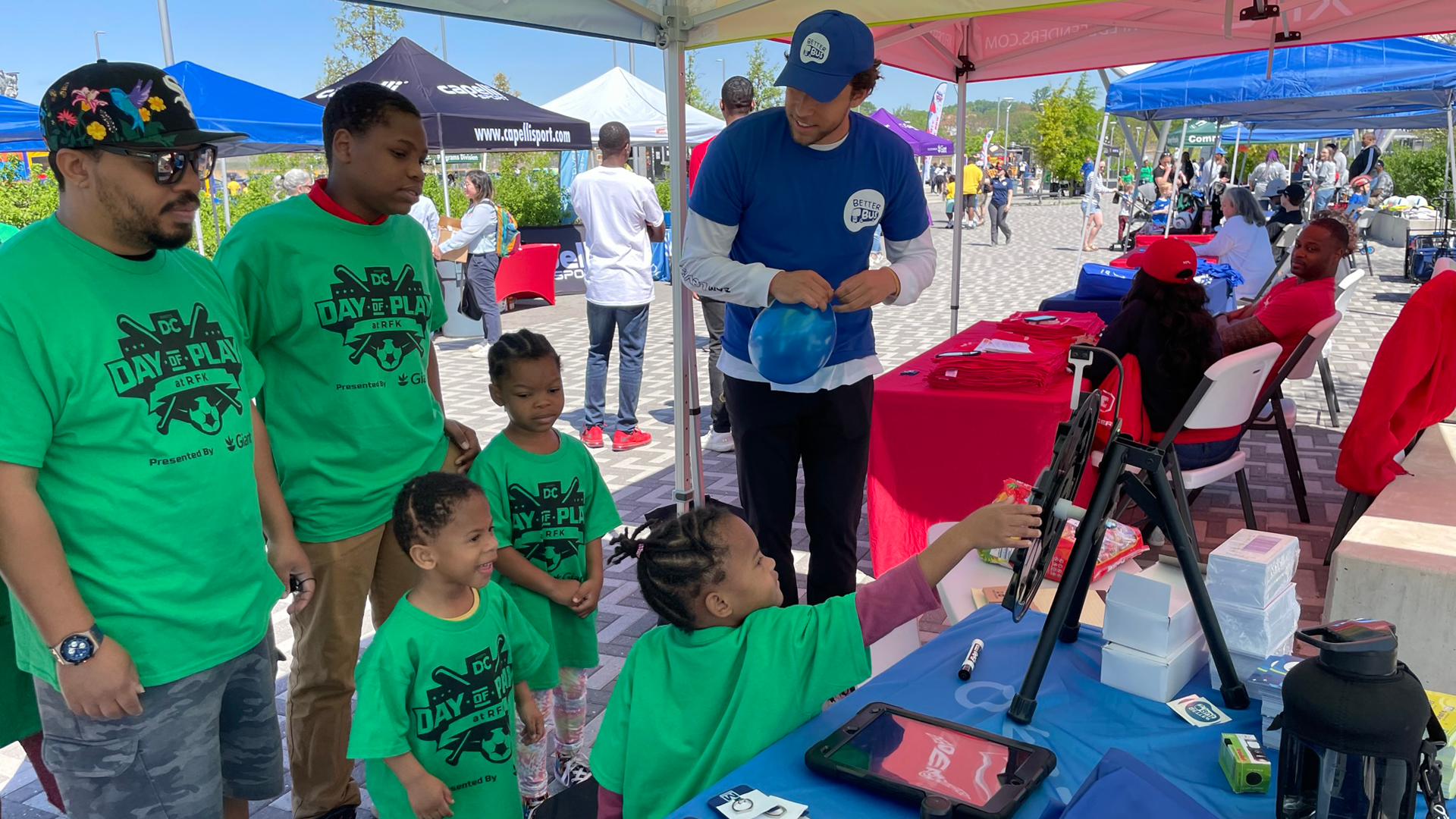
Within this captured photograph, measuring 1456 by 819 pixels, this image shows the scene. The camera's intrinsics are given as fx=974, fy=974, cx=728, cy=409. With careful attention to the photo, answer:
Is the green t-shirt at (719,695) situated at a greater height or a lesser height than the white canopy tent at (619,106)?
lesser

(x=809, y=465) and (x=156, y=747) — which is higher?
(x=809, y=465)

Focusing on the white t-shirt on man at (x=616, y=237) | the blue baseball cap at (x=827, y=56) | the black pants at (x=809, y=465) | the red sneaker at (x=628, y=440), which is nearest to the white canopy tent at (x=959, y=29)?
the black pants at (x=809, y=465)

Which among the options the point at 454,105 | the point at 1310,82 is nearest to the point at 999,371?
the point at 1310,82

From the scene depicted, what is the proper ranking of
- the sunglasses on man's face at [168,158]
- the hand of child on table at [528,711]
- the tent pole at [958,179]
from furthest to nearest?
the tent pole at [958,179]
the hand of child on table at [528,711]
the sunglasses on man's face at [168,158]

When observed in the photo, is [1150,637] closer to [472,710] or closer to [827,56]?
[472,710]

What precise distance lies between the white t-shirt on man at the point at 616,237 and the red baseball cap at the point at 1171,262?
3092mm

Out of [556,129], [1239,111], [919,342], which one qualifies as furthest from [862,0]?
[1239,111]

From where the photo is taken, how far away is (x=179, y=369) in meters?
1.69

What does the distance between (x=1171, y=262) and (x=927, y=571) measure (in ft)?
9.28

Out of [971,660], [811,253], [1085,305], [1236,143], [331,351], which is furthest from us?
[1236,143]

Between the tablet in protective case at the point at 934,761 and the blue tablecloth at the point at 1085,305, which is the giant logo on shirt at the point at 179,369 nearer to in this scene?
the tablet in protective case at the point at 934,761

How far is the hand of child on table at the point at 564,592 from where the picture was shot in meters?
2.46

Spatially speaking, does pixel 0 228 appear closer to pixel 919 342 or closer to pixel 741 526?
pixel 741 526

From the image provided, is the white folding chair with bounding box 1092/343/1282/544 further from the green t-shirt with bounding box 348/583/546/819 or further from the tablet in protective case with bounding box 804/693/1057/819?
the green t-shirt with bounding box 348/583/546/819
